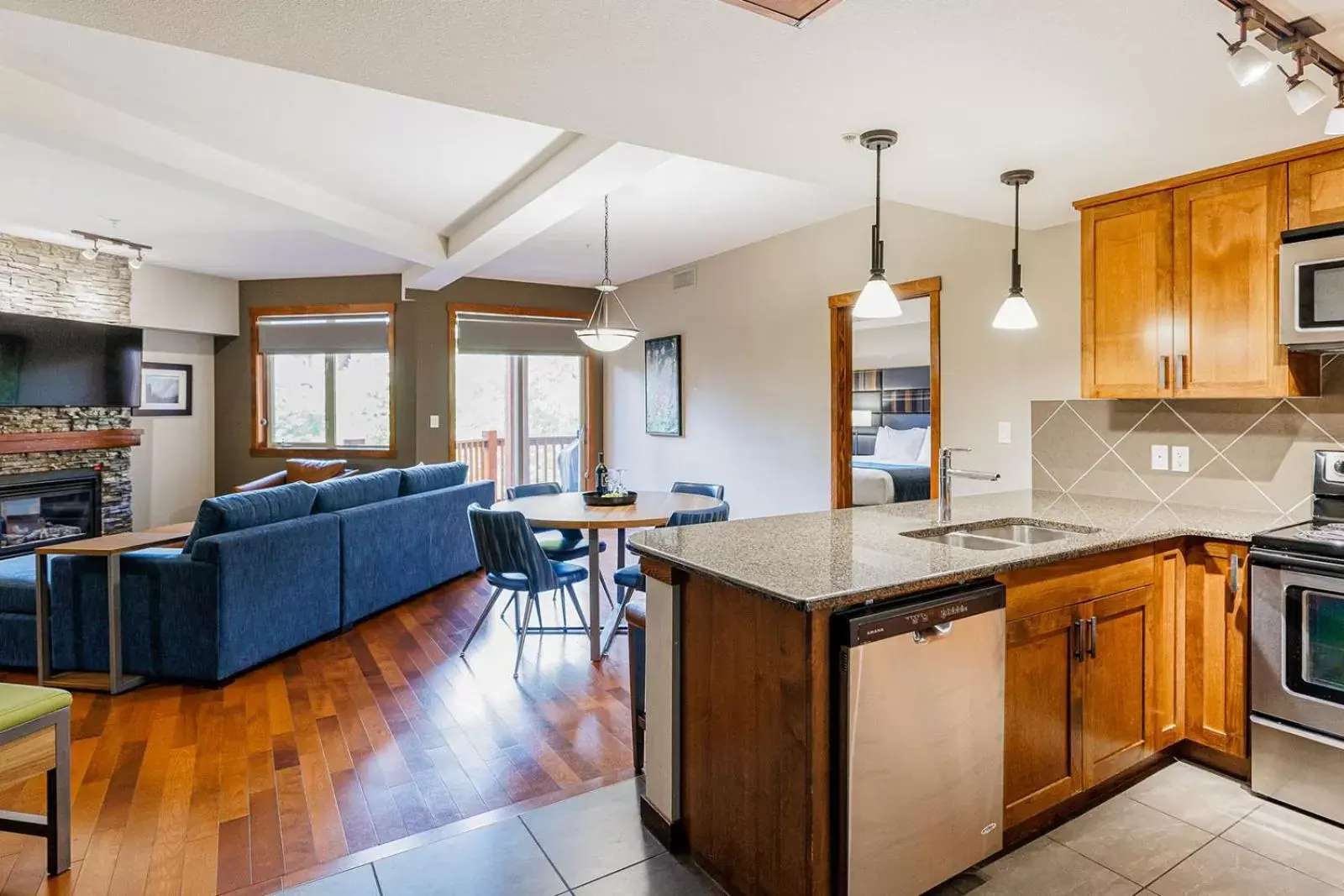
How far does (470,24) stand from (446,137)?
1.92 m

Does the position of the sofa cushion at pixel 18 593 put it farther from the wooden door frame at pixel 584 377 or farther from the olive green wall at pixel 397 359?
the wooden door frame at pixel 584 377

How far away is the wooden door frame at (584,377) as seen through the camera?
6840 millimetres

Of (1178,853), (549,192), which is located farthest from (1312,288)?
(549,192)

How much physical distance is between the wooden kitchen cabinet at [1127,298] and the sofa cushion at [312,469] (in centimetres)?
586

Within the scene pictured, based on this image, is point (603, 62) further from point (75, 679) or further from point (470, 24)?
point (75, 679)

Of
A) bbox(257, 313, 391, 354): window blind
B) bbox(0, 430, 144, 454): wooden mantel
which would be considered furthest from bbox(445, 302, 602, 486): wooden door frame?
bbox(0, 430, 144, 454): wooden mantel

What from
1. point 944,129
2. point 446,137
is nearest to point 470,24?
point 944,129

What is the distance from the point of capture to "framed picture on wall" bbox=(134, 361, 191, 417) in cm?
648

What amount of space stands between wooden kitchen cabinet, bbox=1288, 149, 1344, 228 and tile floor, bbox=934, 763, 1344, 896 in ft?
6.19

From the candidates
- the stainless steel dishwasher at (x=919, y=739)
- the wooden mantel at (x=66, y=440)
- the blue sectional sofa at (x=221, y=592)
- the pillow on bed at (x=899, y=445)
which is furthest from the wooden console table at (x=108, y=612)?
the pillow on bed at (x=899, y=445)

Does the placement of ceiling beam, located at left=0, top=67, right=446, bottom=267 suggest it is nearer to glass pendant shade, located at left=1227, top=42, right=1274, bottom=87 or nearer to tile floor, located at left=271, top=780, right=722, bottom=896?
tile floor, located at left=271, top=780, right=722, bottom=896

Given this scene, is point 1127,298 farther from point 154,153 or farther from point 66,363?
point 66,363

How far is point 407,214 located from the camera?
4758 millimetres

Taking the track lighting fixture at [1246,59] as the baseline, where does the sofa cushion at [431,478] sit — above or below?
below
